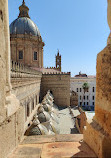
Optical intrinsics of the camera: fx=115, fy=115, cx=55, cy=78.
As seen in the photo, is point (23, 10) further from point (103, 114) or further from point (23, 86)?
point (103, 114)

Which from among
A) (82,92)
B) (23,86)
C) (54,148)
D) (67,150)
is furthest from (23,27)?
(82,92)

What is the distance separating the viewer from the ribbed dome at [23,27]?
51.8ft

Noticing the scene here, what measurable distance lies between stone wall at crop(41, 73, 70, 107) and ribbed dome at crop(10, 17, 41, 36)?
22.0 feet

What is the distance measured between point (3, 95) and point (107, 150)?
1.43 meters

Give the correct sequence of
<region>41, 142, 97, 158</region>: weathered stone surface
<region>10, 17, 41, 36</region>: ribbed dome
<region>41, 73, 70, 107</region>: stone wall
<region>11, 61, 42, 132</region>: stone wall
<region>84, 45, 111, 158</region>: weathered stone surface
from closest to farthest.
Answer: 1. <region>84, 45, 111, 158</region>: weathered stone surface
2. <region>41, 142, 97, 158</region>: weathered stone surface
3. <region>11, 61, 42, 132</region>: stone wall
4. <region>41, 73, 70, 107</region>: stone wall
5. <region>10, 17, 41, 36</region>: ribbed dome

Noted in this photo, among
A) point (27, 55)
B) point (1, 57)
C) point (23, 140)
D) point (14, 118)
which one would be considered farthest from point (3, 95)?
point (27, 55)

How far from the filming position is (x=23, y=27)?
16000mm

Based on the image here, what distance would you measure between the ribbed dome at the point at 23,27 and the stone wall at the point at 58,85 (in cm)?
670

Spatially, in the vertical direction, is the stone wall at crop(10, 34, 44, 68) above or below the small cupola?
below

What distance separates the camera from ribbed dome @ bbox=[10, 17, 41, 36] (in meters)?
15.8

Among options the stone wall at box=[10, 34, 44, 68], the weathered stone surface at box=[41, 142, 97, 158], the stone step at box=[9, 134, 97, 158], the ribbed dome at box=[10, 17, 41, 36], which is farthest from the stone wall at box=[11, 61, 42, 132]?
the ribbed dome at box=[10, 17, 41, 36]

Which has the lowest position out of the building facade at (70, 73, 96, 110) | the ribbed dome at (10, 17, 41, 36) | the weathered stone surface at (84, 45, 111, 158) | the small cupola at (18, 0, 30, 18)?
the building facade at (70, 73, 96, 110)

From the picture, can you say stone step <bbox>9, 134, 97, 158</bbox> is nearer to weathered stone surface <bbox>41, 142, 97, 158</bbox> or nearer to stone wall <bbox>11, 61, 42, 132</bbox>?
weathered stone surface <bbox>41, 142, 97, 158</bbox>

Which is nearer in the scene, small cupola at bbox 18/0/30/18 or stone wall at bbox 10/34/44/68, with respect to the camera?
stone wall at bbox 10/34/44/68
